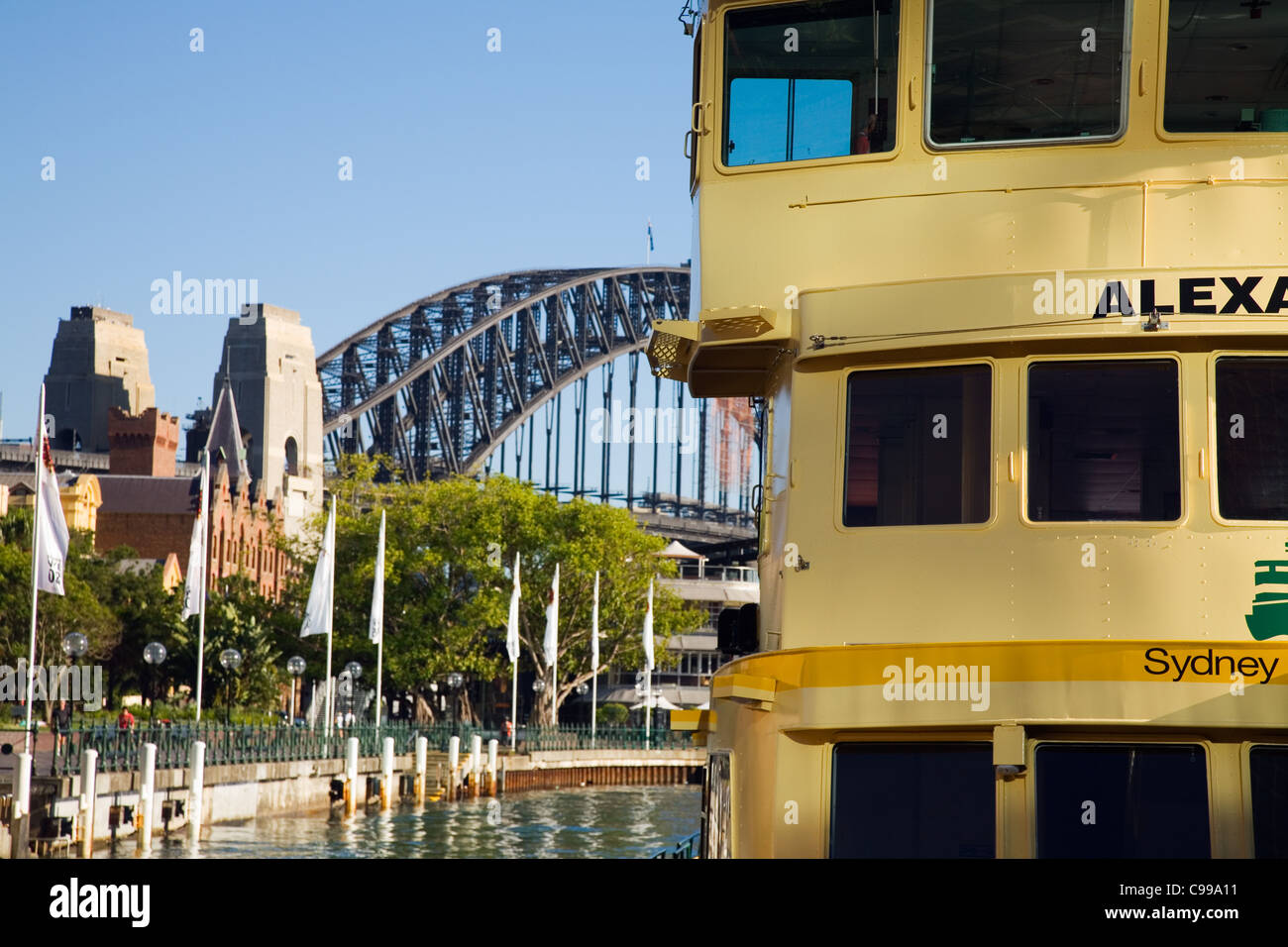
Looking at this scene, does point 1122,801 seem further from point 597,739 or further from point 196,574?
point 597,739

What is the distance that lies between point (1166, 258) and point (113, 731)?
40710mm

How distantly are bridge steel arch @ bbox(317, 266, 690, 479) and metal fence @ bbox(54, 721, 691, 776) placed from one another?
304 ft

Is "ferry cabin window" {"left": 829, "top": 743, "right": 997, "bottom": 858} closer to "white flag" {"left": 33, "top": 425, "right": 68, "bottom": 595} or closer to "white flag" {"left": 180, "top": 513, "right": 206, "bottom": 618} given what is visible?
"white flag" {"left": 33, "top": 425, "right": 68, "bottom": 595}

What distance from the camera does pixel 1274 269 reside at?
9.33 m

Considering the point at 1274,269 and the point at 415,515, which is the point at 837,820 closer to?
the point at 1274,269

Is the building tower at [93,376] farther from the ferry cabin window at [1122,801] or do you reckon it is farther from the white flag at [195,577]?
the ferry cabin window at [1122,801]

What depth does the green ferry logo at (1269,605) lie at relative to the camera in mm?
8867

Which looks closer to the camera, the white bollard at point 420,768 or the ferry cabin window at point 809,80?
the ferry cabin window at point 809,80

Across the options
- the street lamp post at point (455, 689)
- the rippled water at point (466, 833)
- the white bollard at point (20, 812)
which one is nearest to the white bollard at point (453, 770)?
the rippled water at point (466, 833)

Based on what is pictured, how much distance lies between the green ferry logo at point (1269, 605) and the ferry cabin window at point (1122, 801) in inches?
28.2

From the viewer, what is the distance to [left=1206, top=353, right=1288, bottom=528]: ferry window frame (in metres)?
9.12

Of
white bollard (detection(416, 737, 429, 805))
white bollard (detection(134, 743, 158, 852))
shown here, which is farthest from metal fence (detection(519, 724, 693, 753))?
white bollard (detection(134, 743, 158, 852))

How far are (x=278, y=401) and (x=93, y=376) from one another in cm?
2168
